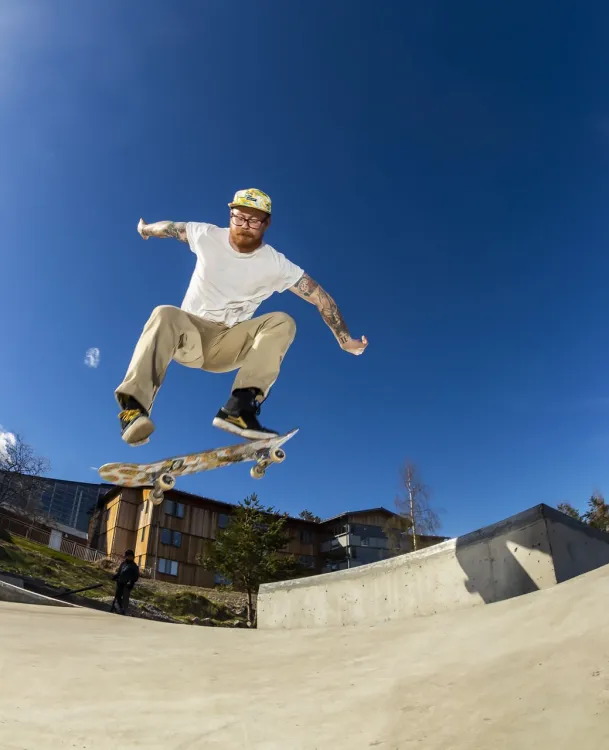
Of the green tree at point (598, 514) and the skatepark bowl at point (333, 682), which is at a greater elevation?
the green tree at point (598, 514)

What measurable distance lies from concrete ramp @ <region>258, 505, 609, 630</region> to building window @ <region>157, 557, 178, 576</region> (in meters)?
33.3

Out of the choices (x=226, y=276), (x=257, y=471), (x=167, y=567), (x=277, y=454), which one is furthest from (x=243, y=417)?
(x=167, y=567)

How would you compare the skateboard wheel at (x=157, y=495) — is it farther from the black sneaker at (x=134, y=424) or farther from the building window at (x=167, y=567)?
the building window at (x=167, y=567)

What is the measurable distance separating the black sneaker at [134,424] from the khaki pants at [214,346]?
0.24m

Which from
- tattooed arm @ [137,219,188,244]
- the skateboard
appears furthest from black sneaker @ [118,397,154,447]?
tattooed arm @ [137,219,188,244]

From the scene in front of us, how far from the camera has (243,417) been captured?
19.4 ft

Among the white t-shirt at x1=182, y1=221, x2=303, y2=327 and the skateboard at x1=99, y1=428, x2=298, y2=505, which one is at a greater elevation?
the white t-shirt at x1=182, y1=221, x2=303, y2=327

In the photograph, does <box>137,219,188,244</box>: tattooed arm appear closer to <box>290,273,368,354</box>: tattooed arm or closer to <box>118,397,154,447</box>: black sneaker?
<box>290,273,368,354</box>: tattooed arm

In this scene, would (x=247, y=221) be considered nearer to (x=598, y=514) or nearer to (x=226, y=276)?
(x=226, y=276)

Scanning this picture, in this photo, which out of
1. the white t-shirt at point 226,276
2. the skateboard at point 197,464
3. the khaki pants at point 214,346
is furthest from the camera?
the white t-shirt at point 226,276

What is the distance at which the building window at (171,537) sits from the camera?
38.9 metres

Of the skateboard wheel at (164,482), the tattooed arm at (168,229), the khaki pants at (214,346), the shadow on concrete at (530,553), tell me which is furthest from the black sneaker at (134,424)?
the shadow on concrete at (530,553)

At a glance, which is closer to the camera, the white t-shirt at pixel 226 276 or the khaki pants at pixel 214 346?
the khaki pants at pixel 214 346

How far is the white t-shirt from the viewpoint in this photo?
19.4 ft
